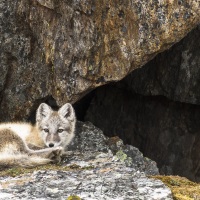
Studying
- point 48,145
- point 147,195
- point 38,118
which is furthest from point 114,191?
point 38,118

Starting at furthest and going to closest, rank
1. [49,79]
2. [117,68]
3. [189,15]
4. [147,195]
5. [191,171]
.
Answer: [191,171] → [49,79] → [117,68] → [189,15] → [147,195]

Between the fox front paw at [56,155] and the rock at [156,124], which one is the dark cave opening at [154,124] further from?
the fox front paw at [56,155]

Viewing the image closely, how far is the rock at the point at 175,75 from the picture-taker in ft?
33.6

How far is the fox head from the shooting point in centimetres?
847

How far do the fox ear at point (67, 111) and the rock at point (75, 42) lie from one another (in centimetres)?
19

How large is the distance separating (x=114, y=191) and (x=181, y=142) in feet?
19.1

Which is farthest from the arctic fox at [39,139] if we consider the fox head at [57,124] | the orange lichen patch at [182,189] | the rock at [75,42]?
the orange lichen patch at [182,189]

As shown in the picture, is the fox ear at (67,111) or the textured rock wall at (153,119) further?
the textured rock wall at (153,119)

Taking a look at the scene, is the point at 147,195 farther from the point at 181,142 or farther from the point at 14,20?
the point at 181,142

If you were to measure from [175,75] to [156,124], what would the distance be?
147 cm

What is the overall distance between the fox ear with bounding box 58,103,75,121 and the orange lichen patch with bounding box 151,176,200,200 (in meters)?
2.44

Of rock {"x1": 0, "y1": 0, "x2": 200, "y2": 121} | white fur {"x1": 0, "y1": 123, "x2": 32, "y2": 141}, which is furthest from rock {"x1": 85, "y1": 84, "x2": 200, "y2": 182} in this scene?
white fur {"x1": 0, "y1": 123, "x2": 32, "y2": 141}

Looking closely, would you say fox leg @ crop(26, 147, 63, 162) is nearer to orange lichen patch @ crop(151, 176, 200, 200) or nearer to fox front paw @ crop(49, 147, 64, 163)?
fox front paw @ crop(49, 147, 64, 163)

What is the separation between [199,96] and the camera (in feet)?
34.8
